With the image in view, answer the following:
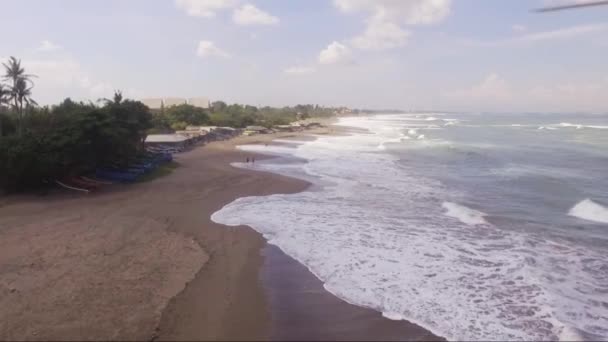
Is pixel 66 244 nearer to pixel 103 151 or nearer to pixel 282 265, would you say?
pixel 282 265

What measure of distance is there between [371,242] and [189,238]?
5940 millimetres

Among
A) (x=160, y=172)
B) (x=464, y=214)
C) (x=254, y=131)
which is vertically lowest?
(x=464, y=214)

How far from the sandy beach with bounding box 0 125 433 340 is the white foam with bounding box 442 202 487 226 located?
26.6ft

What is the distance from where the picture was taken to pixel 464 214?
17.9m

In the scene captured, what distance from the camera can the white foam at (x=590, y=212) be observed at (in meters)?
17.7

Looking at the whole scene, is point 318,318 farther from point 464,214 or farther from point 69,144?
point 69,144

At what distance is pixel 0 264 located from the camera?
11.7 metres

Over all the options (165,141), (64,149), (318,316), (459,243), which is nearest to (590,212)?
(459,243)

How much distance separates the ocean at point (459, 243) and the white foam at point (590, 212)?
0.06 metres

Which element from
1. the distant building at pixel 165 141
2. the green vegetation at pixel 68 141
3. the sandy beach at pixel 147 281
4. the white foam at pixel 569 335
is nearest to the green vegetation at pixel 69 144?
the green vegetation at pixel 68 141

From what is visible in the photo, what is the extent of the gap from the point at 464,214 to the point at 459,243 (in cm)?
422

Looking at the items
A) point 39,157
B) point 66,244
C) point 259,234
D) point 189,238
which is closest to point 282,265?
point 259,234

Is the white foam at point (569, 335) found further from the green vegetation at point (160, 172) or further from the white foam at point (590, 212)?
the green vegetation at point (160, 172)

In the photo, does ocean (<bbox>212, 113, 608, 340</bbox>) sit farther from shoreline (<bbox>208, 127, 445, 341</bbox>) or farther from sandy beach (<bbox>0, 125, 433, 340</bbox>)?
sandy beach (<bbox>0, 125, 433, 340</bbox>)
